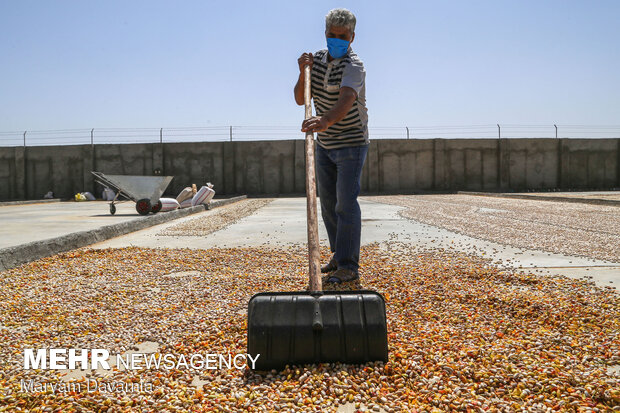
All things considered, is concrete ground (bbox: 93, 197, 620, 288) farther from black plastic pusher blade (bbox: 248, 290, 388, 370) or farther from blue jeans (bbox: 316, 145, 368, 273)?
black plastic pusher blade (bbox: 248, 290, 388, 370)

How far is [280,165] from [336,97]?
18675mm

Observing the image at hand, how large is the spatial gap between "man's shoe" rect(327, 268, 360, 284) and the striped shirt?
768mm

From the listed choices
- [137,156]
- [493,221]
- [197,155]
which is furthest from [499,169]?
[137,156]

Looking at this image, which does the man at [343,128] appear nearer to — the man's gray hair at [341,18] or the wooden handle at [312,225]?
the man's gray hair at [341,18]

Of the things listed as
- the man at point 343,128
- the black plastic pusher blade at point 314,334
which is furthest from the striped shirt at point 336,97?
the black plastic pusher blade at point 314,334

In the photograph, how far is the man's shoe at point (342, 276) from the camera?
8.41 ft

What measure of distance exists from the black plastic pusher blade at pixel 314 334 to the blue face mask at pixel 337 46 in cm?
168

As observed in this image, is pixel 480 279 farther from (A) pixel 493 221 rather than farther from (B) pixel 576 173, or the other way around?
(B) pixel 576 173

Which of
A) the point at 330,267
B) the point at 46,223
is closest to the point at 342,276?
the point at 330,267

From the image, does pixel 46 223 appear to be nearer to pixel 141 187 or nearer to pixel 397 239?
pixel 141 187

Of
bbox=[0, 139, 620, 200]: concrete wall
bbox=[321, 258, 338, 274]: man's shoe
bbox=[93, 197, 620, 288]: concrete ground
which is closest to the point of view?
bbox=[321, 258, 338, 274]: man's shoe

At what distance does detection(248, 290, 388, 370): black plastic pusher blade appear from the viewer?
4.93ft

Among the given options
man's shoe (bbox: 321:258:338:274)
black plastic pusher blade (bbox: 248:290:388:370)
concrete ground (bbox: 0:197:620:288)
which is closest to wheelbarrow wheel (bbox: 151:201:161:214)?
concrete ground (bbox: 0:197:620:288)

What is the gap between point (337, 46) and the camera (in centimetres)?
261
